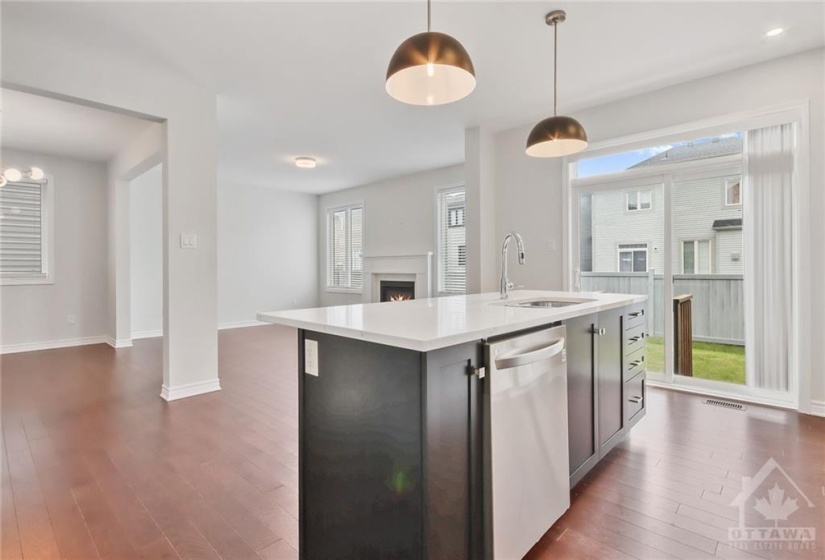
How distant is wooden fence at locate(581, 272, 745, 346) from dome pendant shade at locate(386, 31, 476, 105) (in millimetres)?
3026

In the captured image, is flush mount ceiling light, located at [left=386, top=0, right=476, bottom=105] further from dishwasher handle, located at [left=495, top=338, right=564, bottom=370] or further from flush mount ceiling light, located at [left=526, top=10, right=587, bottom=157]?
dishwasher handle, located at [left=495, top=338, right=564, bottom=370]

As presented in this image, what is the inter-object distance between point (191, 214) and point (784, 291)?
5.07 m

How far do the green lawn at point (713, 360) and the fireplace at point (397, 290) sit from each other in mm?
4053

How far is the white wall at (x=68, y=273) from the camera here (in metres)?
5.51

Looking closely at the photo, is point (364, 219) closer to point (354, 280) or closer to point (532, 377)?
point (354, 280)

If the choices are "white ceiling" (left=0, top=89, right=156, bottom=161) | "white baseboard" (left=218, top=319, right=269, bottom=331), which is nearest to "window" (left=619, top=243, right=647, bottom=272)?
"white ceiling" (left=0, top=89, right=156, bottom=161)

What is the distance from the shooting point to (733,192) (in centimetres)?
355

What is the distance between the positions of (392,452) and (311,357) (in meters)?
0.49

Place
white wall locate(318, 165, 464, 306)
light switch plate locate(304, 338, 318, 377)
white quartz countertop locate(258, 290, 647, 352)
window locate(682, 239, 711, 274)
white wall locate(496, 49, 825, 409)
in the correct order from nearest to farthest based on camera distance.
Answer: white quartz countertop locate(258, 290, 647, 352), light switch plate locate(304, 338, 318, 377), white wall locate(496, 49, 825, 409), window locate(682, 239, 711, 274), white wall locate(318, 165, 464, 306)

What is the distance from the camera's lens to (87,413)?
125 inches

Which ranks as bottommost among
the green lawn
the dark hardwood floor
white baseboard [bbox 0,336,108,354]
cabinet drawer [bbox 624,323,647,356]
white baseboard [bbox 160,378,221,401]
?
the dark hardwood floor

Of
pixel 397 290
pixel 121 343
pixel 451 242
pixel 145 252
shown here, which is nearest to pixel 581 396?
pixel 451 242

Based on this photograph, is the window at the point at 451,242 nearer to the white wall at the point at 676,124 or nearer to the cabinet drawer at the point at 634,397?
the white wall at the point at 676,124

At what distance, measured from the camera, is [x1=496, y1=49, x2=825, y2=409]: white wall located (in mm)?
3064
